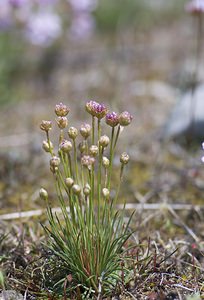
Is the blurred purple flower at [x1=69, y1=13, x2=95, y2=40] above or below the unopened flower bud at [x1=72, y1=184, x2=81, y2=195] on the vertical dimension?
above

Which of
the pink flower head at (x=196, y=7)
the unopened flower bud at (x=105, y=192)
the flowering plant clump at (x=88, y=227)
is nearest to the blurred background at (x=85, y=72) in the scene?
the pink flower head at (x=196, y=7)

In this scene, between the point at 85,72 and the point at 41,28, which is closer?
the point at 41,28

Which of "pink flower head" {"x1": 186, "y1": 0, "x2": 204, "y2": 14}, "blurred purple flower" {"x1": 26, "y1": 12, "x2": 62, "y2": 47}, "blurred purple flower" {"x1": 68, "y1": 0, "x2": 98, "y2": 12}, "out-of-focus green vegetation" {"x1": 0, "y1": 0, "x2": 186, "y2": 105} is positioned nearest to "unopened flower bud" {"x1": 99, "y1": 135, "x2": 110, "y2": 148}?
"pink flower head" {"x1": 186, "y1": 0, "x2": 204, "y2": 14}

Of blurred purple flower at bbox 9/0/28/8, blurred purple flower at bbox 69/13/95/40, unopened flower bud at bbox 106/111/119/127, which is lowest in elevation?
unopened flower bud at bbox 106/111/119/127

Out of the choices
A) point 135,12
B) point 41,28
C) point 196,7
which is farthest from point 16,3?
point 135,12

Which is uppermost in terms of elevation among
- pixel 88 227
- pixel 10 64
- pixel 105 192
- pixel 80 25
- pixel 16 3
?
pixel 16 3

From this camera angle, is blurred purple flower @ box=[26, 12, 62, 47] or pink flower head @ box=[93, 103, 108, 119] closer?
pink flower head @ box=[93, 103, 108, 119]

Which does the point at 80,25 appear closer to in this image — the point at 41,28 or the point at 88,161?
the point at 41,28

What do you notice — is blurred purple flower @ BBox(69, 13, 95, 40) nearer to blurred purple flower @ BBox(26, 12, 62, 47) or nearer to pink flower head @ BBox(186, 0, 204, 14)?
blurred purple flower @ BBox(26, 12, 62, 47)
